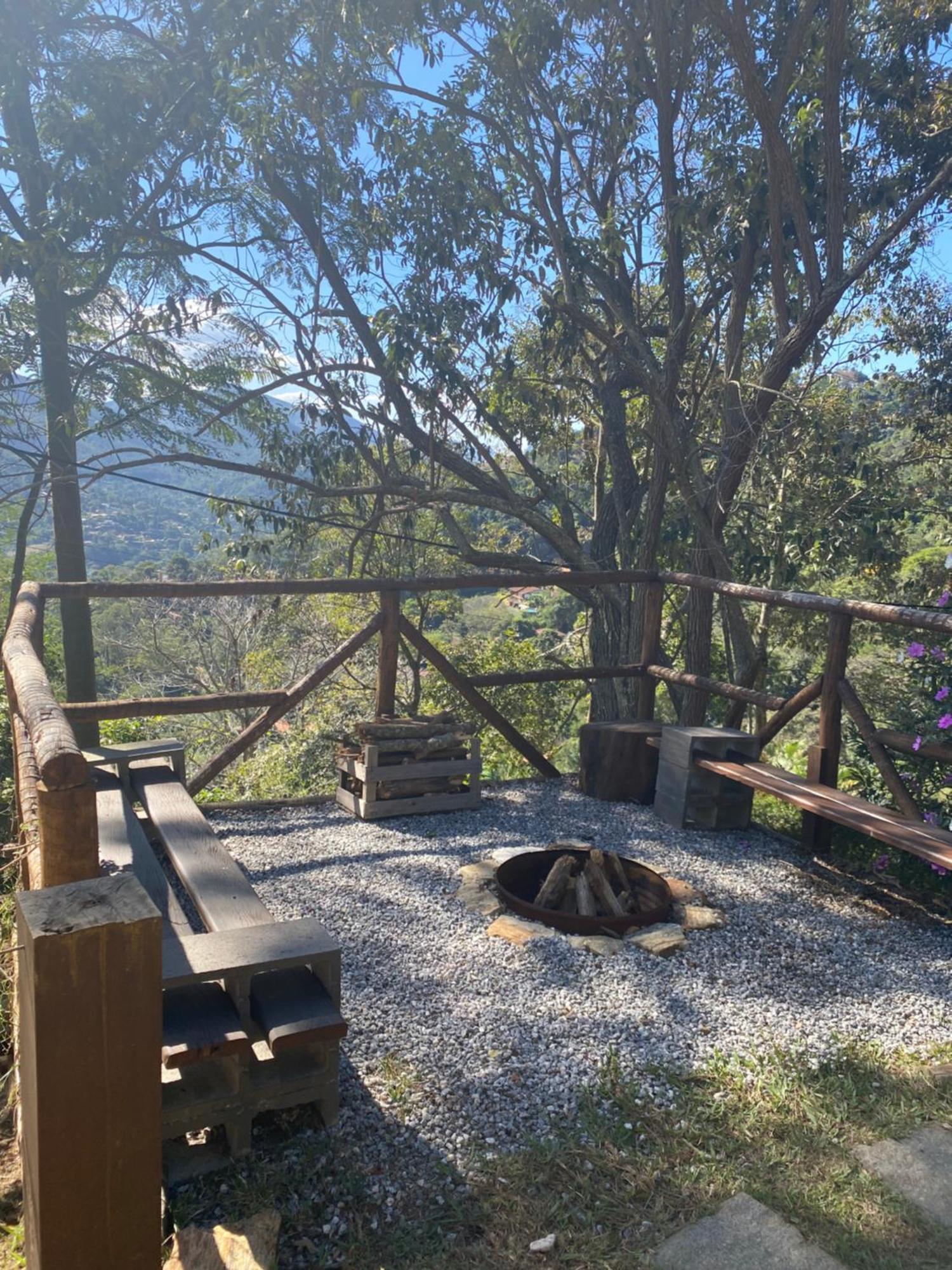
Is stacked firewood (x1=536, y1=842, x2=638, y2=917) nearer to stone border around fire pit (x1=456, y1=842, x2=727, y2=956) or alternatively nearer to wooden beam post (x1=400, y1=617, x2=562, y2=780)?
stone border around fire pit (x1=456, y1=842, x2=727, y2=956)

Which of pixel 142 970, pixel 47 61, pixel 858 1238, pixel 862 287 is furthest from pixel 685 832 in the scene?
pixel 47 61

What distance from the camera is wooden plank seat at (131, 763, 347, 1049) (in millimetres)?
1913

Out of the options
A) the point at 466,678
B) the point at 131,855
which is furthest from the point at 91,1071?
the point at 466,678

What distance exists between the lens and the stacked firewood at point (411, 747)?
431 cm

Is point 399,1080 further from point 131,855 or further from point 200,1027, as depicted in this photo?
point 131,855

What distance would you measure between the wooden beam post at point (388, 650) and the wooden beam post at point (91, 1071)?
133 inches

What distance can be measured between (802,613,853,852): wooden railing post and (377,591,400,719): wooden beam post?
6.55 feet

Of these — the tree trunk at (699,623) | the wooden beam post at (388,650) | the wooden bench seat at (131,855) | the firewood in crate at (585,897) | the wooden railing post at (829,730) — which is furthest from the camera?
the tree trunk at (699,623)

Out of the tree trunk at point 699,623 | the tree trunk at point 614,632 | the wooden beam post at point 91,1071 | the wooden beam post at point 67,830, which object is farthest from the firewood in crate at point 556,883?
the tree trunk at point 614,632

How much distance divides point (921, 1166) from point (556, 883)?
160 centimetres

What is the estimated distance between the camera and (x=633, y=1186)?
1899 mm

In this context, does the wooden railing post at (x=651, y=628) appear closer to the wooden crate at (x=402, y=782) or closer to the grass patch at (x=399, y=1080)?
the wooden crate at (x=402, y=782)

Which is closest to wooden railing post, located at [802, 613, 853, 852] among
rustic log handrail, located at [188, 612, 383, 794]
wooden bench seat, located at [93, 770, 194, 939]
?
rustic log handrail, located at [188, 612, 383, 794]

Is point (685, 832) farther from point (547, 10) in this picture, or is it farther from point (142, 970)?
point (547, 10)
